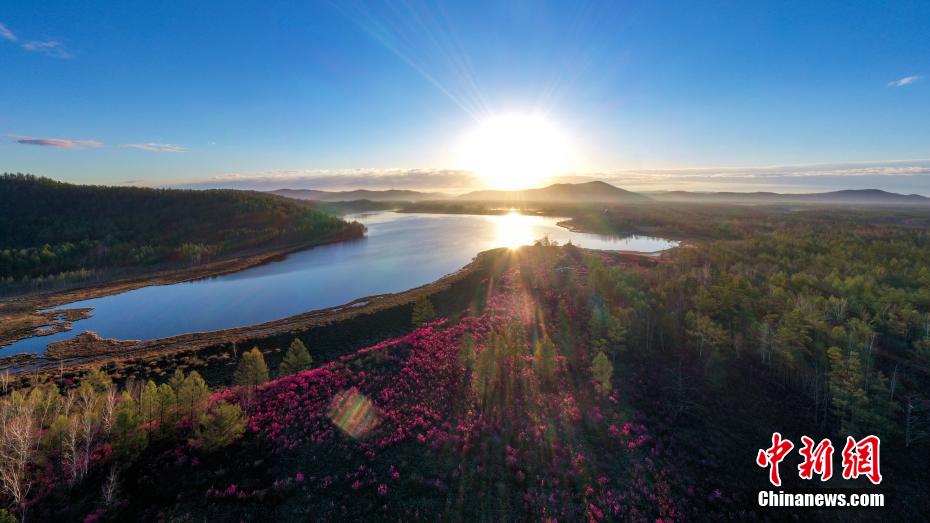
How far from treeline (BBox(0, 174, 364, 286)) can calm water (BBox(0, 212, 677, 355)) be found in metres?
15.7

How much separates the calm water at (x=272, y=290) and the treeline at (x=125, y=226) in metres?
15.7

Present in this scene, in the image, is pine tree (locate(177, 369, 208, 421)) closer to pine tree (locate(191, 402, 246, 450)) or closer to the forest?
the forest

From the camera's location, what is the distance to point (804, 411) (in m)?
18.8

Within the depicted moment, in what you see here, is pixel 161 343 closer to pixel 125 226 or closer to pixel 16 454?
pixel 16 454

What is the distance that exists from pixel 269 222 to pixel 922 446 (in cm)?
11662

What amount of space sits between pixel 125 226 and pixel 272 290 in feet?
203

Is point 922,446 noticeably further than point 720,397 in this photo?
No

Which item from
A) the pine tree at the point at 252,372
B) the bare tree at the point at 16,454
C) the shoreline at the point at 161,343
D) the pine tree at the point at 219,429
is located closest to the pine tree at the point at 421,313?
the shoreline at the point at 161,343

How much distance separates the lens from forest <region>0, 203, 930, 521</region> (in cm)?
1288

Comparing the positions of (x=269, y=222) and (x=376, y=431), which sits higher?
(x=269, y=222)

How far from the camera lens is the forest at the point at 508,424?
42.2ft

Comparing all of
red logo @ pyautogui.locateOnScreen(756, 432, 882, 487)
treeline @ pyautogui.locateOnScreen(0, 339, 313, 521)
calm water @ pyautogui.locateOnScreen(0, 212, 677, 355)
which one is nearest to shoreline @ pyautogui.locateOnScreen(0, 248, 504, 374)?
calm water @ pyautogui.locateOnScreen(0, 212, 677, 355)

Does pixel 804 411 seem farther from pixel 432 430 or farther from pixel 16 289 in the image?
pixel 16 289

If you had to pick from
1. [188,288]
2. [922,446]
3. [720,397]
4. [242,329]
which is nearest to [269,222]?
[188,288]
